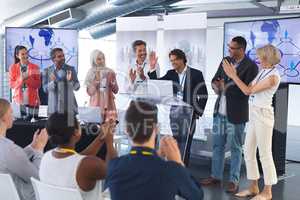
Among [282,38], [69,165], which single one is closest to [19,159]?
[69,165]

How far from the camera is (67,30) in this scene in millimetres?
5727

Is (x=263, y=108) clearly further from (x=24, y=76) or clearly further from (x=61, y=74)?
(x=24, y=76)

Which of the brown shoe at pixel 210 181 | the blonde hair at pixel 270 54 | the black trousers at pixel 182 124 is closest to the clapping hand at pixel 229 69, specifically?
the blonde hair at pixel 270 54

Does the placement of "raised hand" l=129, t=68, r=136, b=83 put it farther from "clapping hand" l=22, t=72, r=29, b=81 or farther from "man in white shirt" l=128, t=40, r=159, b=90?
"clapping hand" l=22, t=72, r=29, b=81

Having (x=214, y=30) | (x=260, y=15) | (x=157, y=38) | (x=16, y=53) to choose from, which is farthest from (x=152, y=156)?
(x=214, y=30)

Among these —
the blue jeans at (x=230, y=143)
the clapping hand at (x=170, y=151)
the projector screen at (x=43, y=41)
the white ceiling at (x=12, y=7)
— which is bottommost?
the blue jeans at (x=230, y=143)

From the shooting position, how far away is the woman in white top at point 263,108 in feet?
11.7

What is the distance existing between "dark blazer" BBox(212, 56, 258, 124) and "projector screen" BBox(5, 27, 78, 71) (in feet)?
8.19

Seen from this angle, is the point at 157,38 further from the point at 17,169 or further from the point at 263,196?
the point at 17,169

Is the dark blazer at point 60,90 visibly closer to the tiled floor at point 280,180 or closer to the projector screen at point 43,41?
the projector screen at point 43,41

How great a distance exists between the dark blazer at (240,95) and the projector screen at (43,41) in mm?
2496

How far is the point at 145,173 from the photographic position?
1.67m

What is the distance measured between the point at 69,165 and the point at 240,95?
2.34 meters

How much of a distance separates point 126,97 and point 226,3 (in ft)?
10.4
